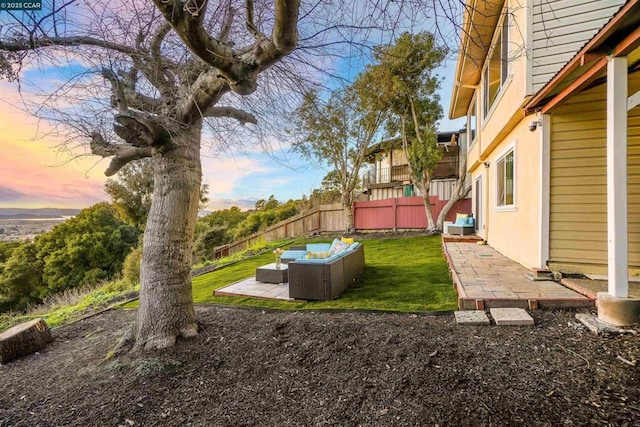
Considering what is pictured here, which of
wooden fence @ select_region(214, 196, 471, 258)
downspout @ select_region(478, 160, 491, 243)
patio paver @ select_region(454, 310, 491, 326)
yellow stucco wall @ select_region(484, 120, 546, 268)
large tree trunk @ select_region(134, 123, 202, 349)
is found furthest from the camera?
wooden fence @ select_region(214, 196, 471, 258)

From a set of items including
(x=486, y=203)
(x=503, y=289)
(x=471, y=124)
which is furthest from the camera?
(x=471, y=124)

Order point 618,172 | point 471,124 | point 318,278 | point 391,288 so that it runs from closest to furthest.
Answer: point 618,172 < point 318,278 < point 391,288 < point 471,124

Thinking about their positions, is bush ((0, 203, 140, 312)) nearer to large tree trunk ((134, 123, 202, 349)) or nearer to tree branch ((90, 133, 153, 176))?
large tree trunk ((134, 123, 202, 349))

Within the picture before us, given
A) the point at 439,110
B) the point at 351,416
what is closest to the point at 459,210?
the point at 439,110

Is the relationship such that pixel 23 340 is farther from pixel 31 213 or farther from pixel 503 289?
pixel 503 289

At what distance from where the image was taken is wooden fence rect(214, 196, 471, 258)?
13.2m

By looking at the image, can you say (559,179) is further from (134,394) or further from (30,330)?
(30,330)

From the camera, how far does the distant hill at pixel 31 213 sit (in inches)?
234

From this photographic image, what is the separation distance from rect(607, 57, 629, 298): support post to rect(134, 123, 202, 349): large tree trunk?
4253 mm

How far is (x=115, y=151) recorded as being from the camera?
Result: 304 centimetres

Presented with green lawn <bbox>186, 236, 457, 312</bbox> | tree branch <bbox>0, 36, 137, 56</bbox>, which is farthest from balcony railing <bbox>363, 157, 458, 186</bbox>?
tree branch <bbox>0, 36, 137, 56</bbox>

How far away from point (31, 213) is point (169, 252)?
5397mm

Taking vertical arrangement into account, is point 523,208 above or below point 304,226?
above

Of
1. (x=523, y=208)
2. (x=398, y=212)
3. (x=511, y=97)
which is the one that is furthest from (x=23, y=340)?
(x=398, y=212)
